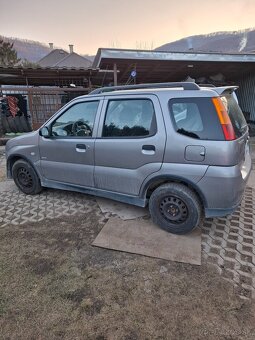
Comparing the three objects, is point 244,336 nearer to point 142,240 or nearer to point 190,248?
point 190,248

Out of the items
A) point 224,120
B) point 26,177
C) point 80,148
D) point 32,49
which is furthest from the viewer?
point 32,49

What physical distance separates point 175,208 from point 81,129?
180 cm

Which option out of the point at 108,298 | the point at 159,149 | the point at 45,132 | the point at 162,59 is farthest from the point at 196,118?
the point at 162,59

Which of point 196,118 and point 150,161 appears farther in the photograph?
point 150,161

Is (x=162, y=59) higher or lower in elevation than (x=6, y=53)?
lower

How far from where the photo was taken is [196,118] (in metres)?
2.72

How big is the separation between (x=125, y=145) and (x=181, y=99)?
90 cm

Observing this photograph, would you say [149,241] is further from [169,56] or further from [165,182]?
[169,56]

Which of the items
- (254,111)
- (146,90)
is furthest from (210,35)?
(146,90)

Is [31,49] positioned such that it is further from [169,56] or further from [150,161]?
[150,161]

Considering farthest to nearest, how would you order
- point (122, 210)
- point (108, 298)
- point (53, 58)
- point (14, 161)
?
point (53, 58), point (14, 161), point (122, 210), point (108, 298)

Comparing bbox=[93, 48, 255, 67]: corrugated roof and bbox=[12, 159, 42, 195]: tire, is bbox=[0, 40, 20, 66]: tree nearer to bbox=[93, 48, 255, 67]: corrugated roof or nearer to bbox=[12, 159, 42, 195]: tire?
bbox=[93, 48, 255, 67]: corrugated roof

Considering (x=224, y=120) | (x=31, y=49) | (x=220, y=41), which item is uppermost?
(x=31, y=49)

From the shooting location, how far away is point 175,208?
3.04 metres
